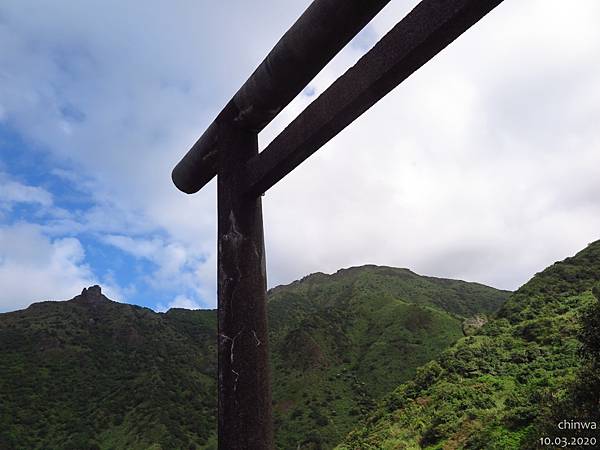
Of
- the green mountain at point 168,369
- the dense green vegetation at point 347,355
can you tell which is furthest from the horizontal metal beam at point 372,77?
the green mountain at point 168,369

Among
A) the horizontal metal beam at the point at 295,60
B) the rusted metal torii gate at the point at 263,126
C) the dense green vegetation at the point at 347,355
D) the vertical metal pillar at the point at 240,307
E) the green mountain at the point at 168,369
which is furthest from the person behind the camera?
the dense green vegetation at the point at 347,355

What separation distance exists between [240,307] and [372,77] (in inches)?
52.9

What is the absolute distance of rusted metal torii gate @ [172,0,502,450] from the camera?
1.67m

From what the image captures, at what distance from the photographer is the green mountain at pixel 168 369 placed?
1476 inches

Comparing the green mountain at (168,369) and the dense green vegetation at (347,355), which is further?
the dense green vegetation at (347,355)

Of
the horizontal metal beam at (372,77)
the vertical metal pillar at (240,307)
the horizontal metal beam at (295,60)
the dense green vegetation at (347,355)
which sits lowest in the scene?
the vertical metal pillar at (240,307)

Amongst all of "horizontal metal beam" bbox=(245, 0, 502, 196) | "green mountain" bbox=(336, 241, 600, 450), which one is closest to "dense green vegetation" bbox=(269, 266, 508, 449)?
"green mountain" bbox=(336, 241, 600, 450)

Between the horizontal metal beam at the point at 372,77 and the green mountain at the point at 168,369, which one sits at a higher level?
the green mountain at the point at 168,369

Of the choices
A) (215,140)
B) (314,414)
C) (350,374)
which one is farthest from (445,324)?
(215,140)

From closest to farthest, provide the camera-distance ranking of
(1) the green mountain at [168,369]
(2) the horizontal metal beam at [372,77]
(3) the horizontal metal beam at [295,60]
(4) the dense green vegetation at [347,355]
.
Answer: (2) the horizontal metal beam at [372,77] < (3) the horizontal metal beam at [295,60] < (1) the green mountain at [168,369] < (4) the dense green vegetation at [347,355]

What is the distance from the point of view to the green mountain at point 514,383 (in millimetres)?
12938

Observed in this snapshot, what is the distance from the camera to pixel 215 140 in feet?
9.78

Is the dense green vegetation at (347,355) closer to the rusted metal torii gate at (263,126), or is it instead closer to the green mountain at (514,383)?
the green mountain at (514,383)

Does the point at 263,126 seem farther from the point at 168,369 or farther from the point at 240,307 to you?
the point at 168,369
